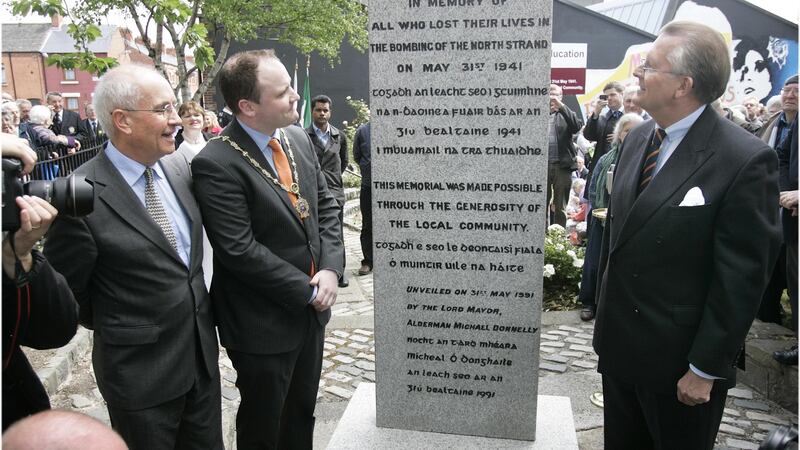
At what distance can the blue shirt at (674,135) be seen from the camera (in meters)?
2.28

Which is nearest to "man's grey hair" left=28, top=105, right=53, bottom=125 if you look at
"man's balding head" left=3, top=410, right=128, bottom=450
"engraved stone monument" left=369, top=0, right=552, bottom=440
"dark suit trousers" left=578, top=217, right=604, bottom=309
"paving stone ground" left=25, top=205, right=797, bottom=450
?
"paving stone ground" left=25, top=205, right=797, bottom=450

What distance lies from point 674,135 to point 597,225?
3.19 m

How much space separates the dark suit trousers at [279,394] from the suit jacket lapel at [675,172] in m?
1.47

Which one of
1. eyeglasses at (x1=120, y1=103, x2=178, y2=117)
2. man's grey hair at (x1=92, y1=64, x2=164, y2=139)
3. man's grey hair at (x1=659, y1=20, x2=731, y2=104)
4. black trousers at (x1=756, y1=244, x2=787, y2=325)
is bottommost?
black trousers at (x1=756, y1=244, x2=787, y2=325)

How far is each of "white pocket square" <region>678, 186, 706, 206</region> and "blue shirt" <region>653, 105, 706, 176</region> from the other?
0.60 ft

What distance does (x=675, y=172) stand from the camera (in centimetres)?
224

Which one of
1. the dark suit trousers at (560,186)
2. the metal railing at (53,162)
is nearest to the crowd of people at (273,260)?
the metal railing at (53,162)

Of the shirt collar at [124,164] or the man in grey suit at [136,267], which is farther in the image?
the shirt collar at [124,164]

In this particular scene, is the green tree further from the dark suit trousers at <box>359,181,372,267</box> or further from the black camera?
the black camera

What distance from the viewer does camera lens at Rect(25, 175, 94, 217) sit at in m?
1.75

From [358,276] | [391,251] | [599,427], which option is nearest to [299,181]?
[391,251]

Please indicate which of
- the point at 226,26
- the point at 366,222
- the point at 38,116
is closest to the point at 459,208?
the point at 366,222

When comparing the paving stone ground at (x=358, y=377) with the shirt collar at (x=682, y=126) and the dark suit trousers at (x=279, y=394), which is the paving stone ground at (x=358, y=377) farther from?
the shirt collar at (x=682, y=126)

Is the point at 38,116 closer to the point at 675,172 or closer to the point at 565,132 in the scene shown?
the point at 565,132
